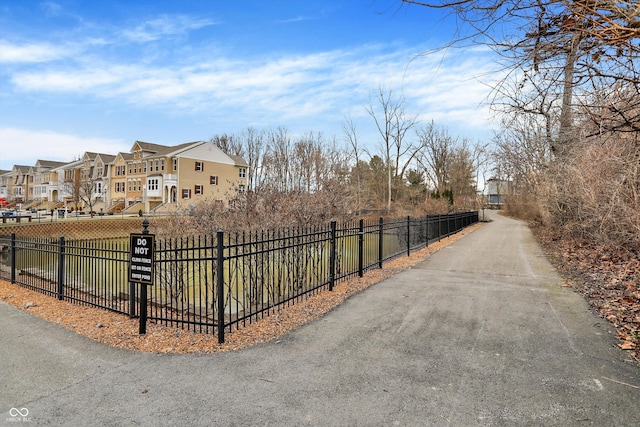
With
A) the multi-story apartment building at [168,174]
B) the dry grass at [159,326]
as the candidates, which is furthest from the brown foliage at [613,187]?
the multi-story apartment building at [168,174]

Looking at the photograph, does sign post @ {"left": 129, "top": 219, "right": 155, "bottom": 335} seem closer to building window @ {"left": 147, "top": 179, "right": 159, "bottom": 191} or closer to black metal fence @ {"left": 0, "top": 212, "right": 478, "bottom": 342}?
black metal fence @ {"left": 0, "top": 212, "right": 478, "bottom": 342}

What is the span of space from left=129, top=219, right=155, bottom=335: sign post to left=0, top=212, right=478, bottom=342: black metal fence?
0.54ft

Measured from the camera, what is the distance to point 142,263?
4562mm

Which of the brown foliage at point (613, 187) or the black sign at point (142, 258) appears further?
the brown foliage at point (613, 187)

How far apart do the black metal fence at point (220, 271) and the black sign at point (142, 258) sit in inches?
6.3

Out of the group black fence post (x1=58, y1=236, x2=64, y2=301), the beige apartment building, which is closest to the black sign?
black fence post (x1=58, y1=236, x2=64, y2=301)

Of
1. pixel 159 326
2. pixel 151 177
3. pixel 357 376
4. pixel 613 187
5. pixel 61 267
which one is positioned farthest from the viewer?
pixel 151 177

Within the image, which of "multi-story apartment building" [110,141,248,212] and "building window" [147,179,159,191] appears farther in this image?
"building window" [147,179,159,191]

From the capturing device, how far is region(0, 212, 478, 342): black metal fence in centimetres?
502

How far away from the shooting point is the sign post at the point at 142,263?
4.53 metres

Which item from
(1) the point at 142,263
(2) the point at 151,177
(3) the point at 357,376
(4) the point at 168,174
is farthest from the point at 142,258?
(2) the point at 151,177

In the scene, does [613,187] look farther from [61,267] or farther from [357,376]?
[61,267]

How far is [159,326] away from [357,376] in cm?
311

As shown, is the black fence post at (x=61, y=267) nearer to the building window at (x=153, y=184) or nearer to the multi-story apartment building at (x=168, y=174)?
the multi-story apartment building at (x=168, y=174)
